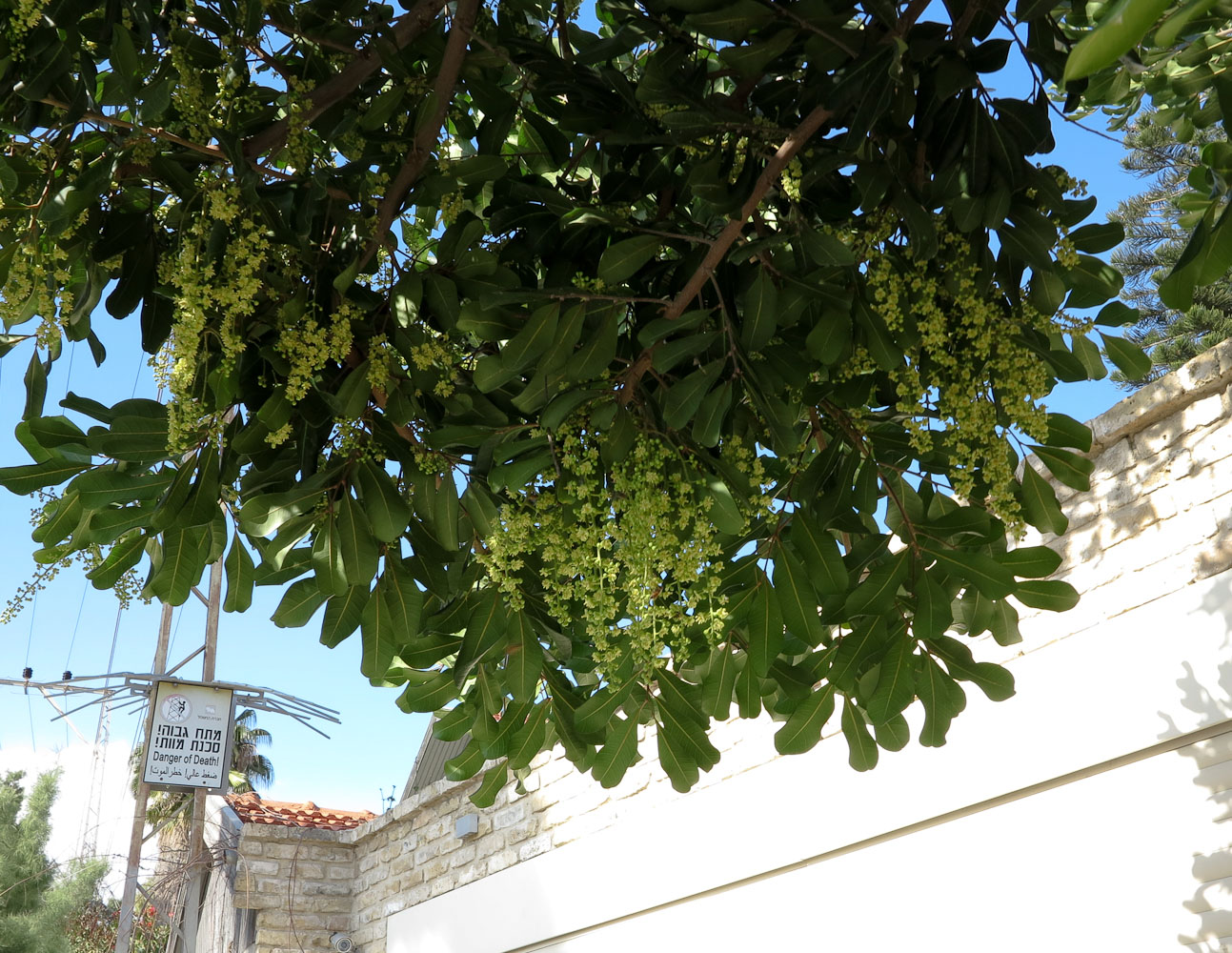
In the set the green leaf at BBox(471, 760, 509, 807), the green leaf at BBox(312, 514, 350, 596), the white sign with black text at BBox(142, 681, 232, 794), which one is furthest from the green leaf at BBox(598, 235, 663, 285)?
the white sign with black text at BBox(142, 681, 232, 794)

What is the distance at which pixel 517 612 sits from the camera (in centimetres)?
211

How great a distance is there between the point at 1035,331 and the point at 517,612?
1.06m

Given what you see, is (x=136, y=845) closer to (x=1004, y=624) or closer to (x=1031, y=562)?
(x=1004, y=624)

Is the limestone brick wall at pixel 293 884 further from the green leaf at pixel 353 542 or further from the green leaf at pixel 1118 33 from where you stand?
the green leaf at pixel 1118 33

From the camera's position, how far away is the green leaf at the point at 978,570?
1.84 meters

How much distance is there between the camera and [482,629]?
207 centimetres

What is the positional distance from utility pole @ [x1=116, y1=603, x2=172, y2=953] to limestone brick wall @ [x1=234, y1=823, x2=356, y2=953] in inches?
63.4

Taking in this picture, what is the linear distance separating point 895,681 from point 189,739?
6231 millimetres

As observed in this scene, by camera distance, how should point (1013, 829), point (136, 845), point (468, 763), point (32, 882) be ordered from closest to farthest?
point (468, 763), point (1013, 829), point (136, 845), point (32, 882)

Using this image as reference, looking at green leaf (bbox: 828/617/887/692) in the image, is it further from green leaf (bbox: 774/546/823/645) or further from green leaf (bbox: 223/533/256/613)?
green leaf (bbox: 223/533/256/613)

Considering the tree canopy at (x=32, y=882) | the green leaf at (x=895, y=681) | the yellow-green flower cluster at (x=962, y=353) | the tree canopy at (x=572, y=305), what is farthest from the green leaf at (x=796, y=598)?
the tree canopy at (x=32, y=882)

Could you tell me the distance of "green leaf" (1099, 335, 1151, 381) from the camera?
1.98 m

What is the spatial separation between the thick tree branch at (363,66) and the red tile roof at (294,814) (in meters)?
5.10

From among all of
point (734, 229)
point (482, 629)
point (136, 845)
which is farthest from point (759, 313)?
point (136, 845)
